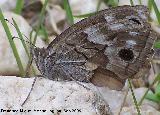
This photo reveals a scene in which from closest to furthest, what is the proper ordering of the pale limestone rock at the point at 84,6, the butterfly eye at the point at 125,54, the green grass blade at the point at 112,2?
the butterfly eye at the point at 125,54, the green grass blade at the point at 112,2, the pale limestone rock at the point at 84,6

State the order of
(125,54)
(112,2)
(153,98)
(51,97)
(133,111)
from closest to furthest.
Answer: (51,97), (133,111), (125,54), (153,98), (112,2)

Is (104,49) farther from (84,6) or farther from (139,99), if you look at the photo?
(84,6)

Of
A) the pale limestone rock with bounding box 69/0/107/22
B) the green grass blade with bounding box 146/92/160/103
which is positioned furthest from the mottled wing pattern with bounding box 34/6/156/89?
the pale limestone rock with bounding box 69/0/107/22

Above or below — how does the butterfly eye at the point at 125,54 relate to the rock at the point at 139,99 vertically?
above

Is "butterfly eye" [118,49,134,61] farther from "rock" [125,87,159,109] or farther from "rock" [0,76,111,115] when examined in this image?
"rock" [0,76,111,115]

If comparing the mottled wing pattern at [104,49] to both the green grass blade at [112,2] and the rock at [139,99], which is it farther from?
the green grass blade at [112,2]

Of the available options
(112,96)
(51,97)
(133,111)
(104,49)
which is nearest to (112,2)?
(104,49)

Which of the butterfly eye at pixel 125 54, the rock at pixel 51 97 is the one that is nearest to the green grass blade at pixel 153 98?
the butterfly eye at pixel 125 54

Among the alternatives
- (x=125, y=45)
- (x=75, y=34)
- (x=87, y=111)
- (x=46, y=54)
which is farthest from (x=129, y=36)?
(x=87, y=111)

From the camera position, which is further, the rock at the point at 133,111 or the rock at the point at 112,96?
the rock at the point at 112,96
